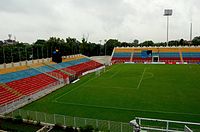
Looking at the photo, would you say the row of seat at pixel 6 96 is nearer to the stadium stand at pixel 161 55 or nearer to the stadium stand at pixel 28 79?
the stadium stand at pixel 28 79

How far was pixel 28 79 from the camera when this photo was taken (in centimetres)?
3189

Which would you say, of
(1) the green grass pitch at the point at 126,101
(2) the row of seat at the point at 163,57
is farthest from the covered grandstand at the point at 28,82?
(2) the row of seat at the point at 163,57

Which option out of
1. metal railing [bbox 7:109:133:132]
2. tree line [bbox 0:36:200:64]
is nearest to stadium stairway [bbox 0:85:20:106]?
metal railing [bbox 7:109:133:132]

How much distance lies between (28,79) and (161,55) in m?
47.2

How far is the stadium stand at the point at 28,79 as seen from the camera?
25.6 metres

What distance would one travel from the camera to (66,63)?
49.0 m

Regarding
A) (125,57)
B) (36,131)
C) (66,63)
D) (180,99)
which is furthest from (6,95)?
(125,57)

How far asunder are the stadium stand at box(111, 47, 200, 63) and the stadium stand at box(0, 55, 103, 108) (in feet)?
93.4

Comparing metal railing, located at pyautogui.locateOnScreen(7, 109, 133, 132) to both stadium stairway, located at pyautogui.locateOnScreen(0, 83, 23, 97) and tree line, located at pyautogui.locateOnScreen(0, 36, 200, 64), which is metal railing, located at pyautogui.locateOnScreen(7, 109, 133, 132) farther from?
tree line, located at pyautogui.locateOnScreen(0, 36, 200, 64)

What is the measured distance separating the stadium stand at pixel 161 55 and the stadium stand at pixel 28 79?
28.5m

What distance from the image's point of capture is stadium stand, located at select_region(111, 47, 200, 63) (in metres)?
63.8

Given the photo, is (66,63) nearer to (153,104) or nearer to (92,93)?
(92,93)

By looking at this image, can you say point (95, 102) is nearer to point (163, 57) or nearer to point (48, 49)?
point (48, 49)

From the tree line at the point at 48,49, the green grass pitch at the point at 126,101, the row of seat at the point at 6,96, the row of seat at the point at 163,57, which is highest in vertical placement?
the tree line at the point at 48,49
